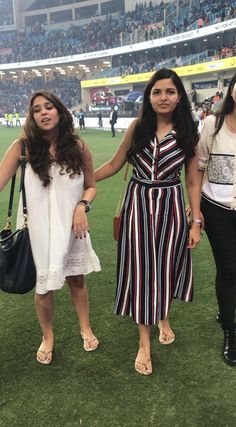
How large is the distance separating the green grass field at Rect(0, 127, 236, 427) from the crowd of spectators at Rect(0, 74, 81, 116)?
3765 centimetres

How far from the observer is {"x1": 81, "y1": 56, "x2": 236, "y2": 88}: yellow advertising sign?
22.7 m

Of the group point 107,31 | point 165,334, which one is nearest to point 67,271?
point 165,334

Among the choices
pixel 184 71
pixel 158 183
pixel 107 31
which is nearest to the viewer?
pixel 158 183

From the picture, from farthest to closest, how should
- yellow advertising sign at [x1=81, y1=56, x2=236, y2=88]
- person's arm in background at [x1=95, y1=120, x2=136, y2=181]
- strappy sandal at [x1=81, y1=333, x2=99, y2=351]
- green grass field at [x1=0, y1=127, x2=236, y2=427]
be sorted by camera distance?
yellow advertising sign at [x1=81, y1=56, x2=236, y2=88], strappy sandal at [x1=81, y1=333, x2=99, y2=351], person's arm in background at [x1=95, y1=120, x2=136, y2=181], green grass field at [x1=0, y1=127, x2=236, y2=427]

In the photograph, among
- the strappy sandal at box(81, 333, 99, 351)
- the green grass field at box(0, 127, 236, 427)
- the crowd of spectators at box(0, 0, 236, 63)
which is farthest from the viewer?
the crowd of spectators at box(0, 0, 236, 63)

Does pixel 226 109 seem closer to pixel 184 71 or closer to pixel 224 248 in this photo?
pixel 224 248

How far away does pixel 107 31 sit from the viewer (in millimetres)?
40094

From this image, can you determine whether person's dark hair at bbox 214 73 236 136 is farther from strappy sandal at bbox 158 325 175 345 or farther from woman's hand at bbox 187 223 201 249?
strappy sandal at bbox 158 325 175 345

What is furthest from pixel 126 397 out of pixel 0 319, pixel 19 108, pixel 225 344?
pixel 19 108

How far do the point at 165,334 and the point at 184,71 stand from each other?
26.4 m

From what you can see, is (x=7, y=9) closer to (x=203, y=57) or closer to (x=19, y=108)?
(x=19, y=108)

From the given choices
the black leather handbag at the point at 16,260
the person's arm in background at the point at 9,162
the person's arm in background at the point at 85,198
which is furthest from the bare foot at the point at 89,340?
the person's arm in background at the point at 9,162

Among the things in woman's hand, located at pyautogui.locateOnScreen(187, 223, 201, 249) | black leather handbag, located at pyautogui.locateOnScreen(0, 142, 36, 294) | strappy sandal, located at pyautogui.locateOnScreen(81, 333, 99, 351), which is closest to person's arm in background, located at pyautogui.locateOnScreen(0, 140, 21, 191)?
black leather handbag, located at pyautogui.locateOnScreen(0, 142, 36, 294)

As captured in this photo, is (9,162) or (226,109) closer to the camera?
(9,162)
